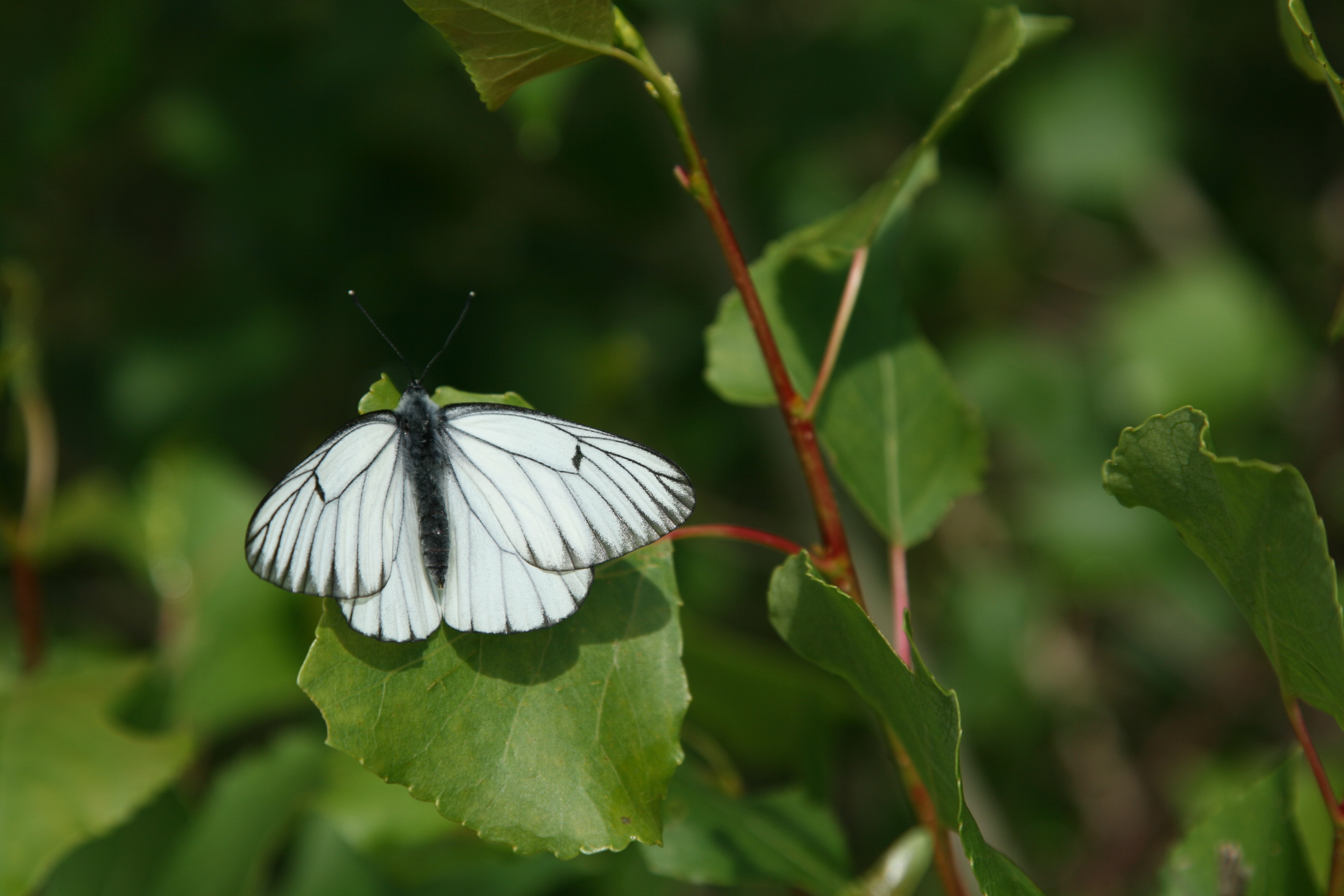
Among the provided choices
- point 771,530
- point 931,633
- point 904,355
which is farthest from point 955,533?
point 904,355

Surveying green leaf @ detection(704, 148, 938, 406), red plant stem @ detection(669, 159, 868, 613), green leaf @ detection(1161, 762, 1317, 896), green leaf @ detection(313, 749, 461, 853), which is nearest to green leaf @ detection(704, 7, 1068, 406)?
green leaf @ detection(704, 148, 938, 406)

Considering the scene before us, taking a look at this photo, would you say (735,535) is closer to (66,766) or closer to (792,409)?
(792,409)

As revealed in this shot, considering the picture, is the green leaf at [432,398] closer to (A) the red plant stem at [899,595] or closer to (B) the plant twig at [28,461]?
(A) the red plant stem at [899,595]

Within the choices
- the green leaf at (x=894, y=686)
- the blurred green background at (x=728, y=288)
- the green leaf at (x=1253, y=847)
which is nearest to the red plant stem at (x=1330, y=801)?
the green leaf at (x=1253, y=847)

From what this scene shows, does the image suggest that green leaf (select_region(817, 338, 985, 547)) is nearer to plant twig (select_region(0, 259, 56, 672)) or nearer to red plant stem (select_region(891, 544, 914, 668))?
red plant stem (select_region(891, 544, 914, 668))

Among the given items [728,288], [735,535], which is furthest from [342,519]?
[728,288]

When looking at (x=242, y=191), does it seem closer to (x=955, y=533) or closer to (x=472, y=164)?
(x=472, y=164)
